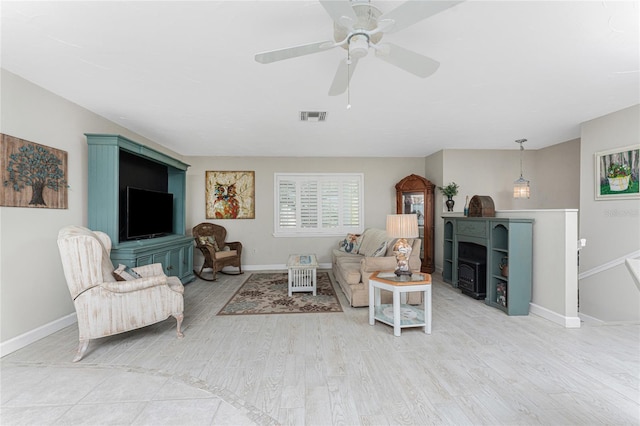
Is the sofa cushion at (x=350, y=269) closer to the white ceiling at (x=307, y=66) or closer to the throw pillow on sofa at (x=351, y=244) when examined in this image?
the throw pillow on sofa at (x=351, y=244)

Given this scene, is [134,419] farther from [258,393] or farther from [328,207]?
[328,207]

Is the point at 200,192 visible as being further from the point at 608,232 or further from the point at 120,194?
the point at 608,232

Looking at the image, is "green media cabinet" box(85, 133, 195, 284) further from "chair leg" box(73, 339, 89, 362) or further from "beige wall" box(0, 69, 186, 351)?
"chair leg" box(73, 339, 89, 362)

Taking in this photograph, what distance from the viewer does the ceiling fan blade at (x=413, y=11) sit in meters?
1.38

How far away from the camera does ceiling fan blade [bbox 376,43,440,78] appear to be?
1.80 m

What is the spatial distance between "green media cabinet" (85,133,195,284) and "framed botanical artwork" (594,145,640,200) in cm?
611

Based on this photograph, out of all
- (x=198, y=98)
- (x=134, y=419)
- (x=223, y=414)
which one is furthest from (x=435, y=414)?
(x=198, y=98)

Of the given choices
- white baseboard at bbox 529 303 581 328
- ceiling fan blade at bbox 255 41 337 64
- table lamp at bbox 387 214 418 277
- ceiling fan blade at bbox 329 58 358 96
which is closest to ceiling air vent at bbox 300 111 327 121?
ceiling fan blade at bbox 329 58 358 96

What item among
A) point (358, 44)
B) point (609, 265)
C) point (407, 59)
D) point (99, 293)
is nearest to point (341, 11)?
point (358, 44)

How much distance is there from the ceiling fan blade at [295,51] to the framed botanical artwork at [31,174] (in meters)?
2.61

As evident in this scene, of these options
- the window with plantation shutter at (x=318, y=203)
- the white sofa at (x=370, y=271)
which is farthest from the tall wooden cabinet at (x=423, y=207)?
the white sofa at (x=370, y=271)

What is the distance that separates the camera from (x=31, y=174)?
9.30ft

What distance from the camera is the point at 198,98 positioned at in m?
3.24

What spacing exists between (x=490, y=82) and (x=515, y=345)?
8.52 ft
